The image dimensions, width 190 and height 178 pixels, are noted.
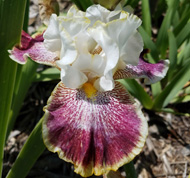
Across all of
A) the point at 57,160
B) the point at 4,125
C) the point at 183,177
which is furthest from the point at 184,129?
the point at 4,125

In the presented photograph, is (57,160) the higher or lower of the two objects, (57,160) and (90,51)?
the lower

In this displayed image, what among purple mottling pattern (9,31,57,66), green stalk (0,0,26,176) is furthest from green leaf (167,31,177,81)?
green stalk (0,0,26,176)

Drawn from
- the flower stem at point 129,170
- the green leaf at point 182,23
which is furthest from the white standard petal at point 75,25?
the green leaf at point 182,23

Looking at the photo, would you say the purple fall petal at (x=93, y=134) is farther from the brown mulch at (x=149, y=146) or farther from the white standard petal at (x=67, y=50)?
the brown mulch at (x=149, y=146)

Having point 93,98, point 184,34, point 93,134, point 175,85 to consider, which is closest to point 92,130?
point 93,134

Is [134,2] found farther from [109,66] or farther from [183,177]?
[183,177]

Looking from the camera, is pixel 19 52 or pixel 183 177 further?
pixel 183 177

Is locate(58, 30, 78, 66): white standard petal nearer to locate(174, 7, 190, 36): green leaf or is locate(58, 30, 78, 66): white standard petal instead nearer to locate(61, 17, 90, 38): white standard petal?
locate(61, 17, 90, 38): white standard petal

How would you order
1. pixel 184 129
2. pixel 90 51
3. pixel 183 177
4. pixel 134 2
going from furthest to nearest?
1. pixel 184 129
2. pixel 183 177
3. pixel 134 2
4. pixel 90 51
